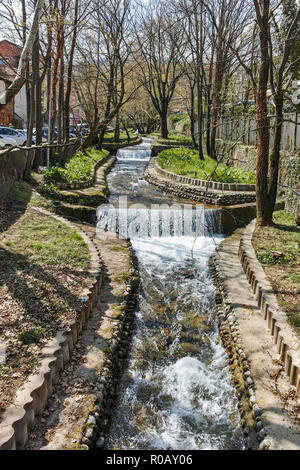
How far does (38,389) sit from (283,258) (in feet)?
19.8

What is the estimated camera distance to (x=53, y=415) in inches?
186

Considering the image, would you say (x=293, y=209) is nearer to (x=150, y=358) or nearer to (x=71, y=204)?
(x=71, y=204)

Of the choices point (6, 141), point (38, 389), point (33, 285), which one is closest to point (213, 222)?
point (33, 285)

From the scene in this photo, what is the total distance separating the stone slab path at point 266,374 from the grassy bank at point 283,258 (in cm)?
51

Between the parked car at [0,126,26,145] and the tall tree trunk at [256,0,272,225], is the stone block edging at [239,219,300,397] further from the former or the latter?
the parked car at [0,126,26,145]

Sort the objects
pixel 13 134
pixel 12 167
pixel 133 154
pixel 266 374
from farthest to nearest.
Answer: pixel 133 154 → pixel 13 134 → pixel 12 167 → pixel 266 374

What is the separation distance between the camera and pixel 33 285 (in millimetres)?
6727

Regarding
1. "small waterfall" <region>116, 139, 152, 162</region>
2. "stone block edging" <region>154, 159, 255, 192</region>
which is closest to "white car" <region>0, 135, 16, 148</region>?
"small waterfall" <region>116, 139, 152, 162</region>

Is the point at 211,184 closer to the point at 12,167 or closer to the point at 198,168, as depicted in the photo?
the point at 198,168

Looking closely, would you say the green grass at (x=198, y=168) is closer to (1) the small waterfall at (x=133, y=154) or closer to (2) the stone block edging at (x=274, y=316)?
(1) the small waterfall at (x=133, y=154)

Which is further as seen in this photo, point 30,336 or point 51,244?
point 51,244

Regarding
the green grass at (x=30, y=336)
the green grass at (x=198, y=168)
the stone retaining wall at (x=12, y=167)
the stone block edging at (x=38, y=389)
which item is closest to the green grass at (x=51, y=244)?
the stone block edging at (x=38, y=389)

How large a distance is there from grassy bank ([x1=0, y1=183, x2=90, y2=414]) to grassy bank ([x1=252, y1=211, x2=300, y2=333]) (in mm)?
3435

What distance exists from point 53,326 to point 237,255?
19.1 ft
